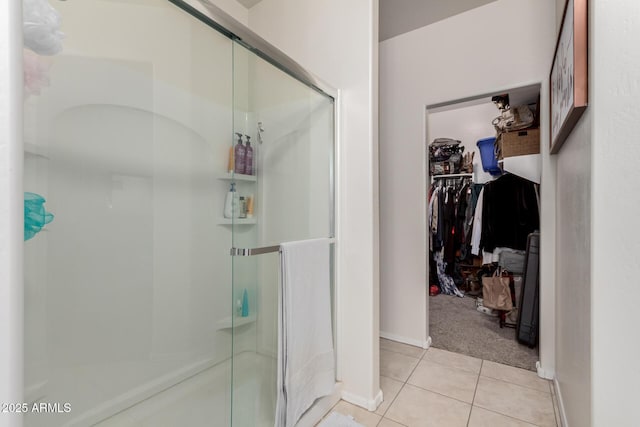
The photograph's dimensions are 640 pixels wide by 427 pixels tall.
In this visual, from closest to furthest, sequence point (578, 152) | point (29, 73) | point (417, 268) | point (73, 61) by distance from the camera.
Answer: point (29, 73), point (578, 152), point (73, 61), point (417, 268)

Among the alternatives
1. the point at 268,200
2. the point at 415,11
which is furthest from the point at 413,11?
the point at 268,200

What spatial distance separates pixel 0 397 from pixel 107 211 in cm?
126

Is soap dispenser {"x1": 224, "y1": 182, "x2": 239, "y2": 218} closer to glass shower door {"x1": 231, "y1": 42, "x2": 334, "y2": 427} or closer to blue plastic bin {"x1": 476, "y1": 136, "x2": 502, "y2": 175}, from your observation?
glass shower door {"x1": 231, "y1": 42, "x2": 334, "y2": 427}

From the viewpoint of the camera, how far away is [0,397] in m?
0.40

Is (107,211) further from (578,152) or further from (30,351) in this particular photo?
(578,152)

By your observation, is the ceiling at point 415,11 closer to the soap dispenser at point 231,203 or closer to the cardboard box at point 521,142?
the cardboard box at point 521,142

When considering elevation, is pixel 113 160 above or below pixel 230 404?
above

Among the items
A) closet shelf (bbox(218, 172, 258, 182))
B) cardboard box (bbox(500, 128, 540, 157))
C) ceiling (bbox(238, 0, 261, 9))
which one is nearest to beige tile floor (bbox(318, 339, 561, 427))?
closet shelf (bbox(218, 172, 258, 182))

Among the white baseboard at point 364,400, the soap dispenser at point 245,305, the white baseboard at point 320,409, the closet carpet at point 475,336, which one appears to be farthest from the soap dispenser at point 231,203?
the closet carpet at point 475,336

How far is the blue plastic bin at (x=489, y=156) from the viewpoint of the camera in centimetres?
313

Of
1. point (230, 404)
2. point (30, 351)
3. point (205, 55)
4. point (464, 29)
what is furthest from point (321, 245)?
point (464, 29)

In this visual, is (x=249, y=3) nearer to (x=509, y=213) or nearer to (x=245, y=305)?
(x=245, y=305)

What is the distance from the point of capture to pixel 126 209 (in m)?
1.51

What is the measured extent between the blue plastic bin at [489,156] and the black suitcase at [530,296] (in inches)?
48.1
